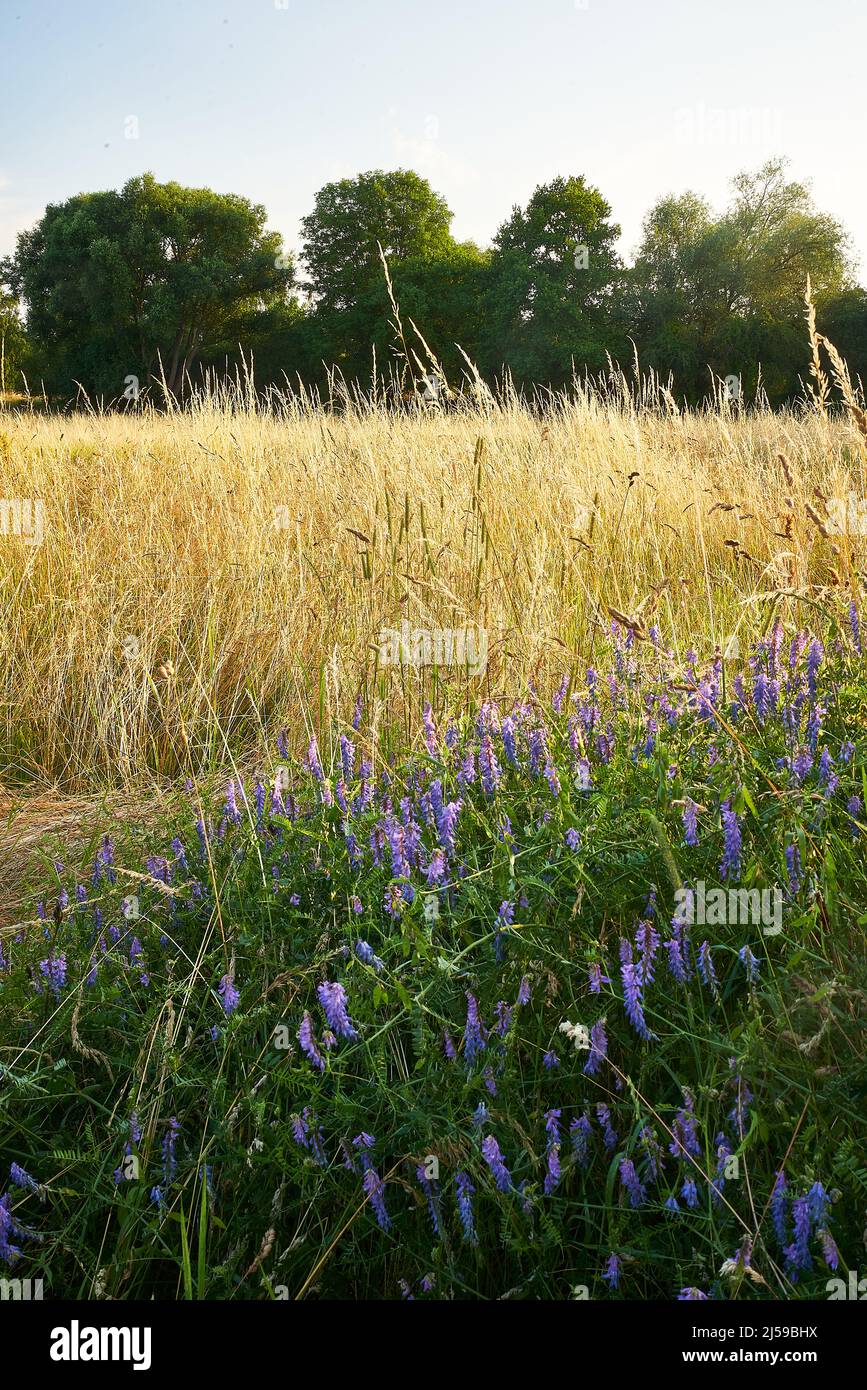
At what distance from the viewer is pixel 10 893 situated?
9.10ft

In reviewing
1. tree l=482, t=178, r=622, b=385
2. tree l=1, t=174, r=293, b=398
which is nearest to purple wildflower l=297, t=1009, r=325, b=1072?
tree l=482, t=178, r=622, b=385

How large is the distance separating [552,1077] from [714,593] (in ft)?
10.8

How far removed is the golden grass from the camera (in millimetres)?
3322

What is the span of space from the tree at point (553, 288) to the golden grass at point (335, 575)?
23971 mm

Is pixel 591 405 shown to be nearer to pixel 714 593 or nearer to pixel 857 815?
pixel 714 593

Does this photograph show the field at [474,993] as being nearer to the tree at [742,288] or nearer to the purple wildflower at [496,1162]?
the purple wildflower at [496,1162]

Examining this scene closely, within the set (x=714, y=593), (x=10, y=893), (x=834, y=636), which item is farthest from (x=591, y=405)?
(x=10, y=893)

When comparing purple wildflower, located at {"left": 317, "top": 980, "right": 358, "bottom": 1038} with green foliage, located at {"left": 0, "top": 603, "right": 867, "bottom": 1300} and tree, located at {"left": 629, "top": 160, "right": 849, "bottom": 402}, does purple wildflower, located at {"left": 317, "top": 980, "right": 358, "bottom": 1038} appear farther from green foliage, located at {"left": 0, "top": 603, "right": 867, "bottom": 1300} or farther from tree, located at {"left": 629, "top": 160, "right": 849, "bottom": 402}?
tree, located at {"left": 629, "top": 160, "right": 849, "bottom": 402}

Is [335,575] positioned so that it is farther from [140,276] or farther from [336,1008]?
[140,276]

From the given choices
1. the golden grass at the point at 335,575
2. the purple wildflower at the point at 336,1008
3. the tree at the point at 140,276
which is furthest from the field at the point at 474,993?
the tree at the point at 140,276

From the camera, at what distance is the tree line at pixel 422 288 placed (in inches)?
1143

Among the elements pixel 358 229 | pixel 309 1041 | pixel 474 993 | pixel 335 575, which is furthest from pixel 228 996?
pixel 358 229

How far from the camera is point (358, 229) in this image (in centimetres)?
3806

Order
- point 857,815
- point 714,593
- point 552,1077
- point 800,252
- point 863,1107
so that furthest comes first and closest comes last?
point 800,252
point 714,593
point 857,815
point 552,1077
point 863,1107
